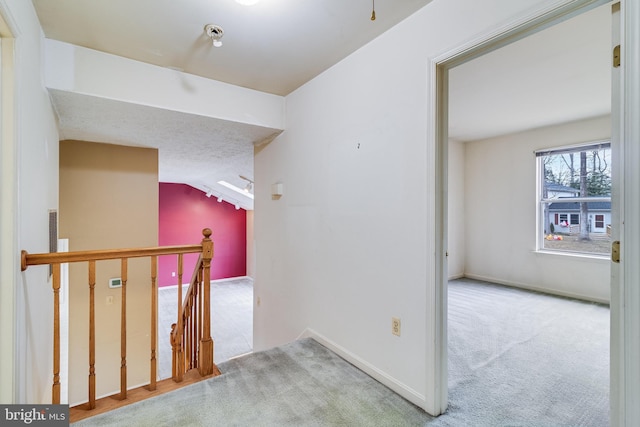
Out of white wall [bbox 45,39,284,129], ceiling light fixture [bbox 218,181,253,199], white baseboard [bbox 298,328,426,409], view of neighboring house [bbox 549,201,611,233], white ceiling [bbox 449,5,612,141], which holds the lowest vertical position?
white baseboard [bbox 298,328,426,409]

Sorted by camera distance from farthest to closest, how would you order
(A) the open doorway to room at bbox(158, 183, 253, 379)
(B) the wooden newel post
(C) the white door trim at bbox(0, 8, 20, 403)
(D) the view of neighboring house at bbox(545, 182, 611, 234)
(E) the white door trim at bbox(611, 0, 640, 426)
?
(A) the open doorway to room at bbox(158, 183, 253, 379)
(D) the view of neighboring house at bbox(545, 182, 611, 234)
(B) the wooden newel post
(C) the white door trim at bbox(0, 8, 20, 403)
(E) the white door trim at bbox(611, 0, 640, 426)

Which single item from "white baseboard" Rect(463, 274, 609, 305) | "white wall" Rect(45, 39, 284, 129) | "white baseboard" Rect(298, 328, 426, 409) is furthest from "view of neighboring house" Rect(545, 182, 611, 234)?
"white wall" Rect(45, 39, 284, 129)

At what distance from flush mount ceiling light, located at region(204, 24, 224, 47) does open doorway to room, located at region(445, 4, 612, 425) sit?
1.87 metres

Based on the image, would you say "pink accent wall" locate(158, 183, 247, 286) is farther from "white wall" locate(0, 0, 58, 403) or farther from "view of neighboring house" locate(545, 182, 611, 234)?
"view of neighboring house" locate(545, 182, 611, 234)

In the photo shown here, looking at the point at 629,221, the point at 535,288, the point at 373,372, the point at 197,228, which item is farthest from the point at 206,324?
the point at 197,228

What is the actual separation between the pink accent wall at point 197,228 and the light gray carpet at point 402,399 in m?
5.94

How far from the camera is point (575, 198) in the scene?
158 inches

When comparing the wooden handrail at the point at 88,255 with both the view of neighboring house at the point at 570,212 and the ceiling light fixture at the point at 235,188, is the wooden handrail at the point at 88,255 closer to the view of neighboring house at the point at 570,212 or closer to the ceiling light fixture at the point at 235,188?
the view of neighboring house at the point at 570,212

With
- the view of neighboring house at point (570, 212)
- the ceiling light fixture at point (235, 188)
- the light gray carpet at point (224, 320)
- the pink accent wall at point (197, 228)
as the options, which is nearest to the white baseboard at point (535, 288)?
the view of neighboring house at point (570, 212)

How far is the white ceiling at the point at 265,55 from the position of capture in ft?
5.59

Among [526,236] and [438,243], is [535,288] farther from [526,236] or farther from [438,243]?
[438,243]

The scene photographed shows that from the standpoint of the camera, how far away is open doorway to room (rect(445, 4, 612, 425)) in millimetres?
1899

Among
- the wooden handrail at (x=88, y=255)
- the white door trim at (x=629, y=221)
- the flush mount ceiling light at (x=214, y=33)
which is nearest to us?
the white door trim at (x=629, y=221)

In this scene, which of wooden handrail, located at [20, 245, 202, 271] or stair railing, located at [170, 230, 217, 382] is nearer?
wooden handrail, located at [20, 245, 202, 271]
